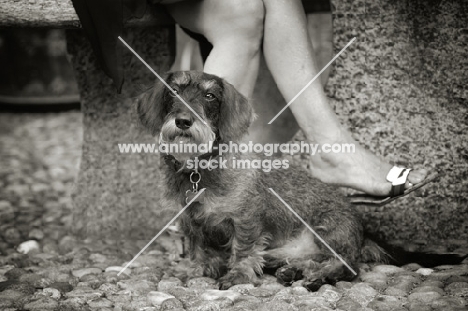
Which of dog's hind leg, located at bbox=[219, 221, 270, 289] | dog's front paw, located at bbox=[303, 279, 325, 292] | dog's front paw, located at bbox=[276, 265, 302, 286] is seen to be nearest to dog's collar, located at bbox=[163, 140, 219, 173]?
dog's hind leg, located at bbox=[219, 221, 270, 289]

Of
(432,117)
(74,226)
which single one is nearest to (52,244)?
(74,226)

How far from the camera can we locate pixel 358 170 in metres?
3.15

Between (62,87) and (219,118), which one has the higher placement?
(219,118)

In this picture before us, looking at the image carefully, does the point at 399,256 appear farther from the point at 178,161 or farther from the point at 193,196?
the point at 178,161

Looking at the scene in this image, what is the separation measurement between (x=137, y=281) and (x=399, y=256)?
1387mm

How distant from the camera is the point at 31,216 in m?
4.02

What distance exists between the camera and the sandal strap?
3.02 metres

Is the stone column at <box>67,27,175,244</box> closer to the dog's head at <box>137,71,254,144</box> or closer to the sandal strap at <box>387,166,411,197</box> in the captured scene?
the dog's head at <box>137,71,254,144</box>

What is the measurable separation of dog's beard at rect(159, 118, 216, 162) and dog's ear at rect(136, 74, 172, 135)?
250mm

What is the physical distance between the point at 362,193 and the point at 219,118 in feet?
3.00

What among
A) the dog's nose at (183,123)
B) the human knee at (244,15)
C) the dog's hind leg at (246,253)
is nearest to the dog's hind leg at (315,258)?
the dog's hind leg at (246,253)

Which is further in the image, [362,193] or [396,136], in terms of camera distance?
[396,136]

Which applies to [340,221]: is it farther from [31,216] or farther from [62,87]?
[62,87]

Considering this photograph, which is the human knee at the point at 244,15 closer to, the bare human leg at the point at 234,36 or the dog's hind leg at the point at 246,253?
the bare human leg at the point at 234,36
